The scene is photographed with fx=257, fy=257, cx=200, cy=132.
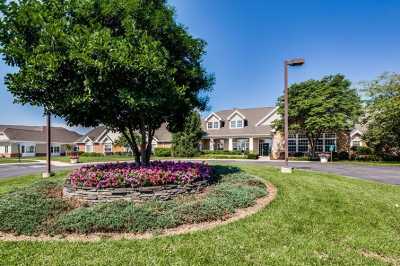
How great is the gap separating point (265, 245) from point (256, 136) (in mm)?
32260

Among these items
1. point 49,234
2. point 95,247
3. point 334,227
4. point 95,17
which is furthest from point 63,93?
point 334,227

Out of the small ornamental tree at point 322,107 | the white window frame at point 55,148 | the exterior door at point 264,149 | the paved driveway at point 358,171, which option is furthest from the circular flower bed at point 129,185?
the white window frame at point 55,148

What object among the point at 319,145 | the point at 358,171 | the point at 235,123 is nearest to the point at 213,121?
the point at 235,123

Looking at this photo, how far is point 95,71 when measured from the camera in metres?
6.88

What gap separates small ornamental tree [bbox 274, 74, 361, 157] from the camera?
28.2 metres

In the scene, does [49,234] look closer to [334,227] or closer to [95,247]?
[95,247]

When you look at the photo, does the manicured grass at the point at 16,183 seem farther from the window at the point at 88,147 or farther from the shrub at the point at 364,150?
the window at the point at 88,147

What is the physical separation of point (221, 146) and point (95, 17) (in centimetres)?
3363

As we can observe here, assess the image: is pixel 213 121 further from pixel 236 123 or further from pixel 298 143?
pixel 298 143

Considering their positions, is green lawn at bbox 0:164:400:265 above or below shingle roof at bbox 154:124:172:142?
below

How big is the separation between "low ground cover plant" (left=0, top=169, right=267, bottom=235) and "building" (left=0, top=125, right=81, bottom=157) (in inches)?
1829

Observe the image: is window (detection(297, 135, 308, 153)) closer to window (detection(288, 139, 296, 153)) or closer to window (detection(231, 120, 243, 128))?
window (detection(288, 139, 296, 153))

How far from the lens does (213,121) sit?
4291cm

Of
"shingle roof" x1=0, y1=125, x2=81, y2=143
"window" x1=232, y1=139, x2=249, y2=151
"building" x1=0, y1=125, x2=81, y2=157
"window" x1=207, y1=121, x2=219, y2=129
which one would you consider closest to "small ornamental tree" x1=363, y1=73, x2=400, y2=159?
"window" x1=232, y1=139, x2=249, y2=151
